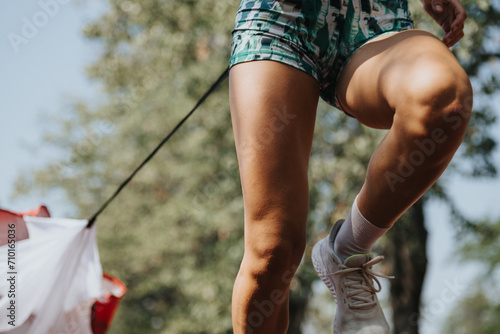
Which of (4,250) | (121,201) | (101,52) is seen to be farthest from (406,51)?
(121,201)

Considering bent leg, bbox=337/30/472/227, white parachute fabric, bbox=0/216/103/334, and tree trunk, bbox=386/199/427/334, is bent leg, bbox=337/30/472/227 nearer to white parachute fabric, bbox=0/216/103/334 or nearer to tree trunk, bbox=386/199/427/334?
white parachute fabric, bbox=0/216/103/334

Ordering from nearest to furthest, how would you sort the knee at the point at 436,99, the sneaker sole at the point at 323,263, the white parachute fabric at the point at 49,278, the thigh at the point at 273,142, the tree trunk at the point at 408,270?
the knee at the point at 436,99 < the thigh at the point at 273,142 < the sneaker sole at the point at 323,263 < the white parachute fabric at the point at 49,278 < the tree trunk at the point at 408,270

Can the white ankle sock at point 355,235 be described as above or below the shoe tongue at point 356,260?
above

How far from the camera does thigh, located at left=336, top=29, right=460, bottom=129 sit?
3.90 ft

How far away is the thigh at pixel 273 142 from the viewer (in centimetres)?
133

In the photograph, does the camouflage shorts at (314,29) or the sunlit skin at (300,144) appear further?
the camouflage shorts at (314,29)

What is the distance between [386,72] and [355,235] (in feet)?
1.50

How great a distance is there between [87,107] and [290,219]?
16.8 m

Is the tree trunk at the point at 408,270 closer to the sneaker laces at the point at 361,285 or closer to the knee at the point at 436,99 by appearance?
the sneaker laces at the point at 361,285

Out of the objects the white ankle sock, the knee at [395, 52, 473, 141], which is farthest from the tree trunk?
the knee at [395, 52, 473, 141]

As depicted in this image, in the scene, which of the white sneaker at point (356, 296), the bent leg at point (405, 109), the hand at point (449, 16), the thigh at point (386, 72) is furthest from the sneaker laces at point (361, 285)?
the hand at point (449, 16)

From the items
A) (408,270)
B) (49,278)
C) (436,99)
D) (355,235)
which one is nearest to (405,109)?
(436,99)

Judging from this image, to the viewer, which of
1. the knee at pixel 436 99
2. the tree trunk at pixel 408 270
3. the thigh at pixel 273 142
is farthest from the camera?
the tree trunk at pixel 408 270

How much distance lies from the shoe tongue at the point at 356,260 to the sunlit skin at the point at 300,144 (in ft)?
0.46
